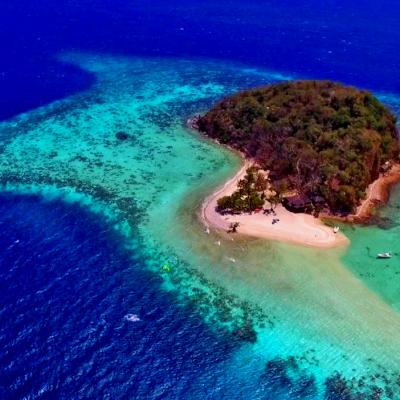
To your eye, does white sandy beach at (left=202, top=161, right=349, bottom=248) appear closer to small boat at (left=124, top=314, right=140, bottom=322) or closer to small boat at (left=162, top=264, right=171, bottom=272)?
small boat at (left=162, top=264, right=171, bottom=272)

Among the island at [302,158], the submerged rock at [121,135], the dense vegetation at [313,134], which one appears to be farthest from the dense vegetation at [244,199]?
the submerged rock at [121,135]

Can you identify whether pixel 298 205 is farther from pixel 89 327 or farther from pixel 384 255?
pixel 89 327

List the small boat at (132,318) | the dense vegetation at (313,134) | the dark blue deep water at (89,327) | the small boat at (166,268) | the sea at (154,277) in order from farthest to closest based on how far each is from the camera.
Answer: the dense vegetation at (313,134), the small boat at (166,268), the small boat at (132,318), the sea at (154,277), the dark blue deep water at (89,327)

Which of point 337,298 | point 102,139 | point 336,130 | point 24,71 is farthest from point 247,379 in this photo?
point 24,71

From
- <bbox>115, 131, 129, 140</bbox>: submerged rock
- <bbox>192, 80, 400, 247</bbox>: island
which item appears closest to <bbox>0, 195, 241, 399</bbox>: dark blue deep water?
<bbox>192, 80, 400, 247</bbox>: island

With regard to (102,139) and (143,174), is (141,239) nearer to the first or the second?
(143,174)

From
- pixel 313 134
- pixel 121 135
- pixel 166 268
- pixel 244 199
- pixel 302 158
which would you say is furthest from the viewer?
pixel 121 135

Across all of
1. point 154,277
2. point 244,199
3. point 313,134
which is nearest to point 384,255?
point 244,199

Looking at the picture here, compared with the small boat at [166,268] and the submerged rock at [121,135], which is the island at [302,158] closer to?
the small boat at [166,268]
